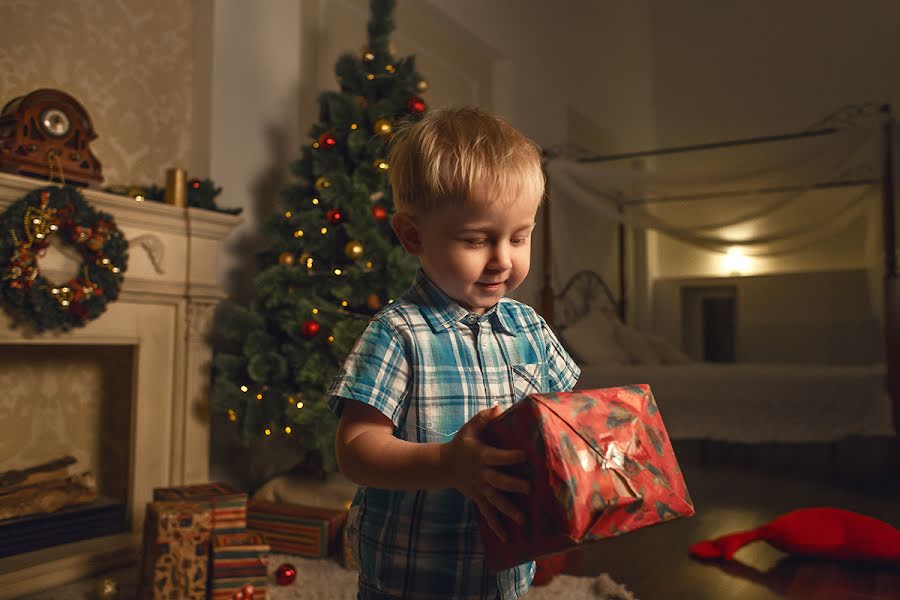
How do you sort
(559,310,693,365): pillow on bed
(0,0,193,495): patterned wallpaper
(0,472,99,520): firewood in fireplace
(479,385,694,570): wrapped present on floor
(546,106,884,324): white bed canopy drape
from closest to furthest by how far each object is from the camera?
(479,385,694,570): wrapped present on floor → (0,472,99,520): firewood in fireplace → (0,0,193,495): patterned wallpaper → (546,106,884,324): white bed canopy drape → (559,310,693,365): pillow on bed

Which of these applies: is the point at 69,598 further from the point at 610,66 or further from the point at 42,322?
the point at 610,66

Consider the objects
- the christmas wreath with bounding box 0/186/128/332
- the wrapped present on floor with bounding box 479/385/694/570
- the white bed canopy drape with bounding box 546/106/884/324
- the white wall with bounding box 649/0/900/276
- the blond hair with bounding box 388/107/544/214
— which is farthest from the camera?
the white wall with bounding box 649/0/900/276

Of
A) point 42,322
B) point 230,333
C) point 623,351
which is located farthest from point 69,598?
point 623,351

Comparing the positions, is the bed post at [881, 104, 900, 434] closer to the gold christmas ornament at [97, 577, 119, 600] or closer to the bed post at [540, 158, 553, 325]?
the bed post at [540, 158, 553, 325]

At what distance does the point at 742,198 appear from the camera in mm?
7039

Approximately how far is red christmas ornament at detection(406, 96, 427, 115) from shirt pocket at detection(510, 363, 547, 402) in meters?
1.86

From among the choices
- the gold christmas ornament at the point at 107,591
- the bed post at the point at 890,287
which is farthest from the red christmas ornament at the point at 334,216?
the bed post at the point at 890,287

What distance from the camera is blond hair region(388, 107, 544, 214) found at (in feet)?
2.74

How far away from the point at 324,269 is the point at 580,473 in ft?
6.65

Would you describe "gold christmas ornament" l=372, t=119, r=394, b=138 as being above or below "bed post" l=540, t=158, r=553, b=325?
above

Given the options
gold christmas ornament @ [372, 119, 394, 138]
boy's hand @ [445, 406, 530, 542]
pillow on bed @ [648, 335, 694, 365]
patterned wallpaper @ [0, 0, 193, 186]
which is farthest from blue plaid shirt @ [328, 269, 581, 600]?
pillow on bed @ [648, 335, 694, 365]

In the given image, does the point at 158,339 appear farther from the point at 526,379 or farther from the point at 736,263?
the point at 736,263

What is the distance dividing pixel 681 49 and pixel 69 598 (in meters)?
7.72

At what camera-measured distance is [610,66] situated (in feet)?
22.7
